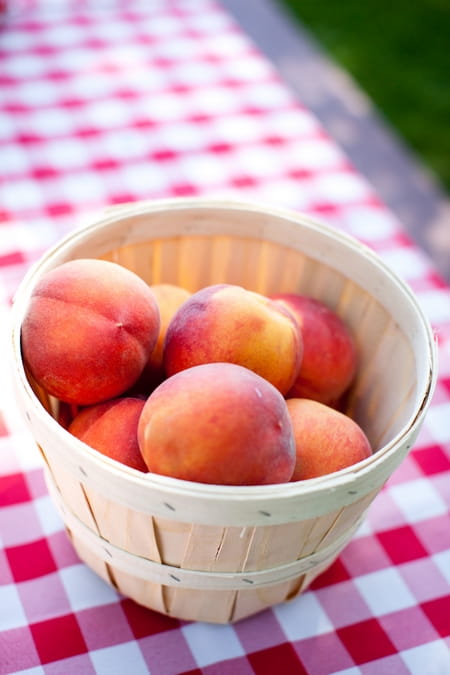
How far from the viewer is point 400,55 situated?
2396 mm

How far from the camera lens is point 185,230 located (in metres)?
0.79

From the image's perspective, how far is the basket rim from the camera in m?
0.52

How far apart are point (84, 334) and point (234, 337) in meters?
0.13

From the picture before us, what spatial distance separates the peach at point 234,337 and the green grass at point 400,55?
1443 millimetres

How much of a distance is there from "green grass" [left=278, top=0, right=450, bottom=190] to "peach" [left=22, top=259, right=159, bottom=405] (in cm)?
152

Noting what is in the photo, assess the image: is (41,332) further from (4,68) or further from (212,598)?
(4,68)

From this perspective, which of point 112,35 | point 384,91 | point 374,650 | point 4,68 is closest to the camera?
point 374,650

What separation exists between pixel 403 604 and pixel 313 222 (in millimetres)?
394

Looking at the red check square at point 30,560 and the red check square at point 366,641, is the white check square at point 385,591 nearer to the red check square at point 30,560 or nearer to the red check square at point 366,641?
the red check square at point 366,641

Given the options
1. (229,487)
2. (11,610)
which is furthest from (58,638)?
(229,487)

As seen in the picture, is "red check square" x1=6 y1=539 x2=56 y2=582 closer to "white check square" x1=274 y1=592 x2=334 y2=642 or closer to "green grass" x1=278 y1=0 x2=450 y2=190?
"white check square" x1=274 y1=592 x2=334 y2=642

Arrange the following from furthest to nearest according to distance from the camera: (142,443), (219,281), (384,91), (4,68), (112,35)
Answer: (384,91), (112,35), (4,68), (219,281), (142,443)

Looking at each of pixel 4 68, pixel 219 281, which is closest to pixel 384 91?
pixel 4 68

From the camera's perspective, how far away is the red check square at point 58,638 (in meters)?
Result: 0.66
